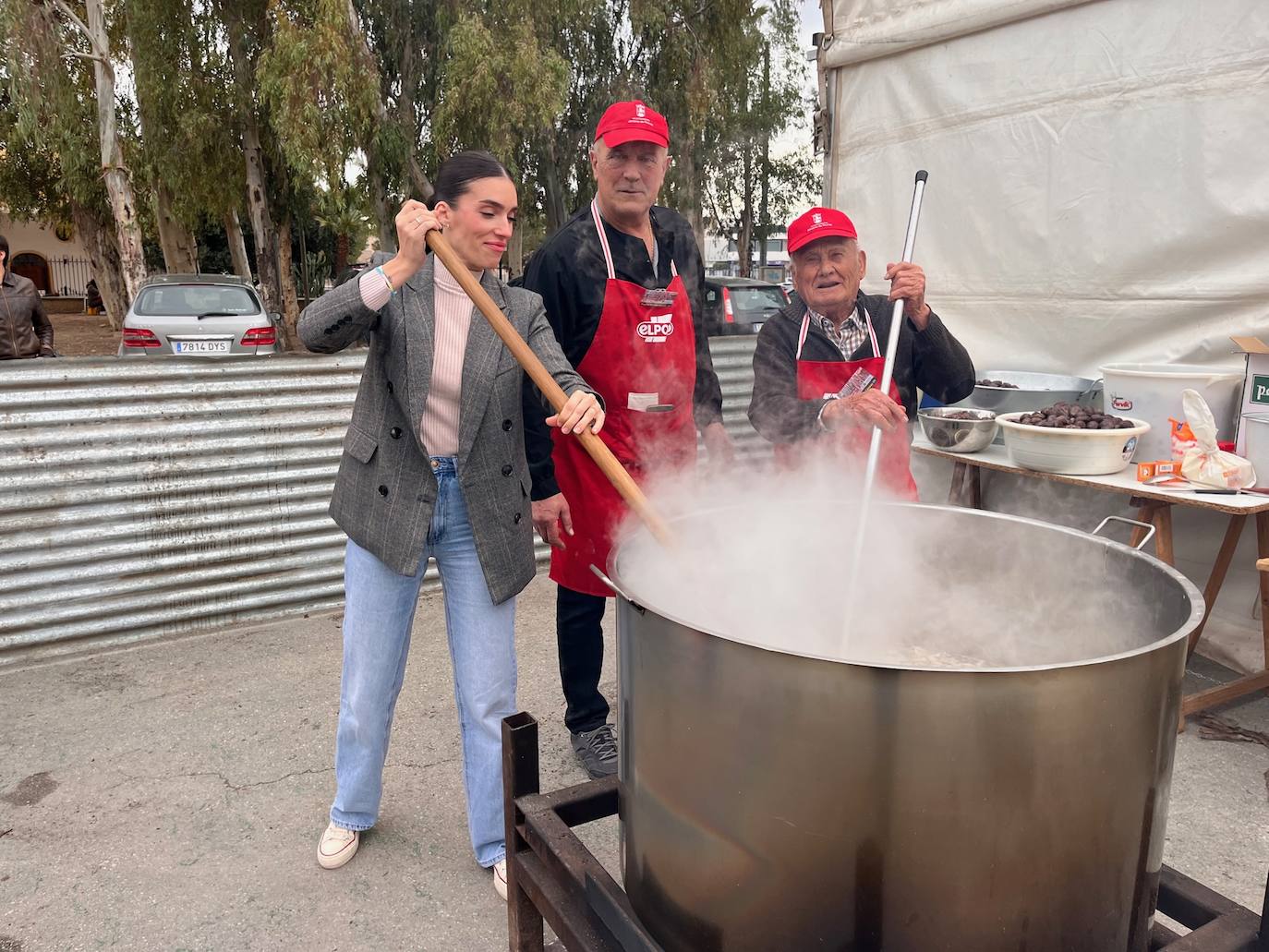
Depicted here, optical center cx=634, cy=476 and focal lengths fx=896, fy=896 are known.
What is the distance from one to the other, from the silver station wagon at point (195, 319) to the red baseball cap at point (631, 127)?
7723mm

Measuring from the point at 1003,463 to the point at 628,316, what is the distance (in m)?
1.79

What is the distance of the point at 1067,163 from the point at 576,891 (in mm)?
3419

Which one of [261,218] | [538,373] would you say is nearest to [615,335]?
[538,373]

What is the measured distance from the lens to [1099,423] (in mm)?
3223

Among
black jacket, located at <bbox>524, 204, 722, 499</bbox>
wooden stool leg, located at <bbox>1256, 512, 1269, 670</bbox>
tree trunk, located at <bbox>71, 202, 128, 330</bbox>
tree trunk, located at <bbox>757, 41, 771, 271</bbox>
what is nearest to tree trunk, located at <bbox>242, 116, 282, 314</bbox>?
tree trunk, located at <bbox>71, 202, 128, 330</bbox>

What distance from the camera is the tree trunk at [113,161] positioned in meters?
14.3

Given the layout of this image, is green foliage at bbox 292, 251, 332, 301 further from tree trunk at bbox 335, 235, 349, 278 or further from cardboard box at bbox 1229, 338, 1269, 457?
cardboard box at bbox 1229, 338, 1269, 457

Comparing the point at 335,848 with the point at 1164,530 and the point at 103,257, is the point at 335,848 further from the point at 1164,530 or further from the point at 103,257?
the point at 103,257

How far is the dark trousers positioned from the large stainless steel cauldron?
4.93 feet

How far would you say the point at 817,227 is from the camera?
8.96 feet

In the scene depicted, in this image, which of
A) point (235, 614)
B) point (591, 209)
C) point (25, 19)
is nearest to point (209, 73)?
point (25, 19)

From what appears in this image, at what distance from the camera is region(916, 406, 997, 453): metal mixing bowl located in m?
3.61

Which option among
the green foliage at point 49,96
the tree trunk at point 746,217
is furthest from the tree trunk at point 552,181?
the tree trunk at point 746,217

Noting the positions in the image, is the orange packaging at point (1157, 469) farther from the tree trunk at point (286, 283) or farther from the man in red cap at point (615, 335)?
the tree trunk at point (286, 283)
